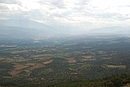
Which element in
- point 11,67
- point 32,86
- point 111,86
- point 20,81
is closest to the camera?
point 111,86

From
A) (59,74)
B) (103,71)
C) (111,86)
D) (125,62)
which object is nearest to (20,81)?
(59,74)

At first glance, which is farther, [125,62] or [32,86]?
[125,62]

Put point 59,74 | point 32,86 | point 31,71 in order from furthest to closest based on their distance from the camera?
point 31,71
point 59,74
point 32,86

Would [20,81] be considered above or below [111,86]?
below

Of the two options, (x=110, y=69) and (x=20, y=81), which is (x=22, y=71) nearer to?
(x=20, y=81)

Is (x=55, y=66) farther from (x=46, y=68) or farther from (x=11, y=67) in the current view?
(x=11, y=67)

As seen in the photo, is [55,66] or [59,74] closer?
[59,74]

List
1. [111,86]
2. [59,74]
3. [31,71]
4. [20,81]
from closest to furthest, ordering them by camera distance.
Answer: [111,86], [20,81], [59,74], [31,71]

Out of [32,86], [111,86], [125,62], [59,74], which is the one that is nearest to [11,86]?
[32,86]

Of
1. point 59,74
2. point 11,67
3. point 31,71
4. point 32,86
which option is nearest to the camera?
point 32,86
